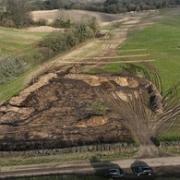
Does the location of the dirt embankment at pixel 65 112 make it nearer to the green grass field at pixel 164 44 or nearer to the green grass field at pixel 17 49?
the green grass field at pixel 17 49

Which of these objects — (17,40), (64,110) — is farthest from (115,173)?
(17,40)

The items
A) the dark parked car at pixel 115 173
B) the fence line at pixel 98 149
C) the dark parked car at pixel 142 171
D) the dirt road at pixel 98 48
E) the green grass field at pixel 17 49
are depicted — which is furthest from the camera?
the dirt road at pixel 98 48

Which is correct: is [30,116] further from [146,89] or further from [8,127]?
[146,89]

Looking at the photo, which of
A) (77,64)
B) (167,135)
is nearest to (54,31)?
(77,64)

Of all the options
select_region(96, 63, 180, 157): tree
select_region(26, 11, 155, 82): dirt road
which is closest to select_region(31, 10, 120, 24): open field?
select_region(26, 11, 155, 82): dirt road

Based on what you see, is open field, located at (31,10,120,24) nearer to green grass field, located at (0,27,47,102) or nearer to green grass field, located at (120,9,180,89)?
green grass field, located at (0,27,47,102)

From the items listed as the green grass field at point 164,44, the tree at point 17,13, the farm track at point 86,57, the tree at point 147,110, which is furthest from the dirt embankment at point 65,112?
A: the tree at point 17,13
